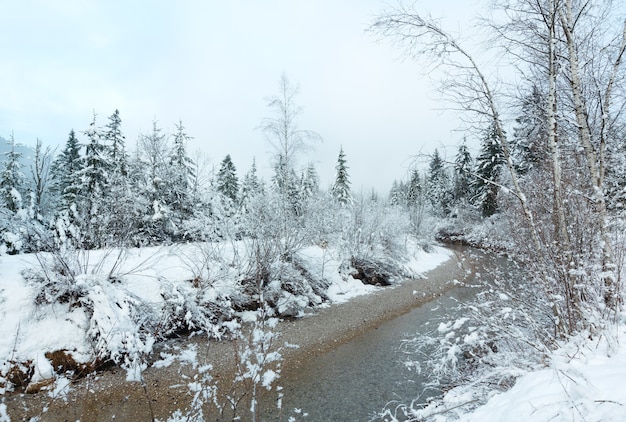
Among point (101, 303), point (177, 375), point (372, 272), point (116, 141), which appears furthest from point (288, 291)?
point (116, 141)

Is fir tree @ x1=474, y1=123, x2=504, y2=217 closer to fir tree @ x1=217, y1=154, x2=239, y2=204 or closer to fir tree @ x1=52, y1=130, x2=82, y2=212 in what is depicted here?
fir tree @ x1=217, y1=154, x2=239, y2=204

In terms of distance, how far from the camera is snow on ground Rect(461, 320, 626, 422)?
164 centimetres

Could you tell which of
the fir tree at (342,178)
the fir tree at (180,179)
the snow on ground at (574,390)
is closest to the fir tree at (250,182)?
the fir tree at (342,178)

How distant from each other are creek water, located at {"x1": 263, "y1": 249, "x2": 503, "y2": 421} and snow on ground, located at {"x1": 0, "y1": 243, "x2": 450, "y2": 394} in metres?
2.75

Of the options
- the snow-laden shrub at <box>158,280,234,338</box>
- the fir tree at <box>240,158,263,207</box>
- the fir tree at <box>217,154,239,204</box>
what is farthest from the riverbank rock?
the fir tree at <box>217,154,239,204</box>

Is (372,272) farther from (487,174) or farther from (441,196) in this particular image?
(441,196)

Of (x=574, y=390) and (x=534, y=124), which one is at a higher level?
(x=534, y=124)

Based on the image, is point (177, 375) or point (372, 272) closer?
point (177, 375)

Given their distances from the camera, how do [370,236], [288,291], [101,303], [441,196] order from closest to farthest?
[101,303], [288,291], [370,236], [441,196]

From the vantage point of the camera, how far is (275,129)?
44.9 ft

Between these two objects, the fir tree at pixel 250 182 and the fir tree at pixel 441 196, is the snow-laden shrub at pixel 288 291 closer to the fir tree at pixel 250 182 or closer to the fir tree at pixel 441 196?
the fir tree at pixel 250 182

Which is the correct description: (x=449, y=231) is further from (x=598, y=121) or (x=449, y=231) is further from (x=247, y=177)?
(x=598, y=121)

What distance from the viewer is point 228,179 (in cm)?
2955

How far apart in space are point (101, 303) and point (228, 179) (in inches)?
966
